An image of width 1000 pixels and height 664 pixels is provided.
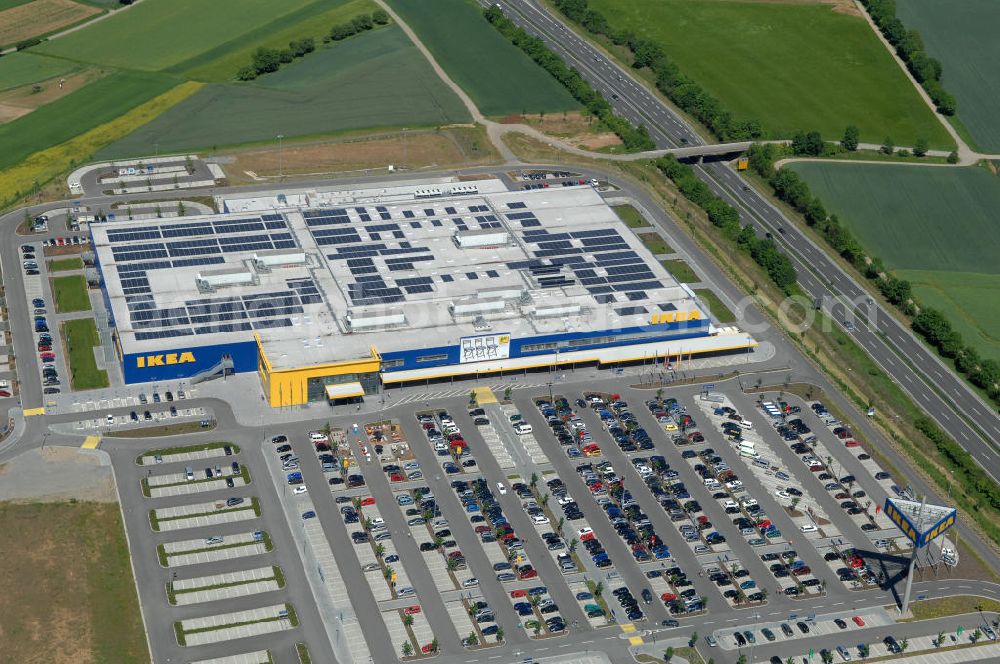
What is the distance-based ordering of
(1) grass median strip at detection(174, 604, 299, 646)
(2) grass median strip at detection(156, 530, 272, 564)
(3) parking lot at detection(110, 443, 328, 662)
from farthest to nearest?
1. (2) grass median strip at detection(156, 530, 272, 564)
2. (1) grass median strip at detection(174, 604, 299, 646)
3. (3) parking lot at detection(110, 443, 328, 662)

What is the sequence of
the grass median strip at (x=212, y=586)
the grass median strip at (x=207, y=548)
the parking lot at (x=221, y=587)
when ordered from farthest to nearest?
the grass median strip at (x=207, y=548) < the grass median strip at (x=212, y=586) < the parking lot at (x=221, y=587)

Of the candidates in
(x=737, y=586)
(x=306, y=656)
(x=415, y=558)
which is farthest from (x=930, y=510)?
(x=306, y=656)

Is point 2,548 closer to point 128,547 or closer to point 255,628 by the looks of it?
point 128,547

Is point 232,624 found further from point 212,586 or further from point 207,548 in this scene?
point 207,548

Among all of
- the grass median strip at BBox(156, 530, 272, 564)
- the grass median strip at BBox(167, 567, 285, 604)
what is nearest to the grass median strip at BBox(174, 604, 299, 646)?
the grass median strip at BBox(167, 567, 285, 604)

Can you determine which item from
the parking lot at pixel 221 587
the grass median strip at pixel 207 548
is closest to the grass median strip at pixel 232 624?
the parking lot at pixel 221 587

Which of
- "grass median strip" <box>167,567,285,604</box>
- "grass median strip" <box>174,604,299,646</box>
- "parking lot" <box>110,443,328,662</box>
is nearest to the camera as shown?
"parking lot" <box>110,443,328,662</box>

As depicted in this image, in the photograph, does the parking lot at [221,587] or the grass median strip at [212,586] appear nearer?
the parking lot at [221,587]

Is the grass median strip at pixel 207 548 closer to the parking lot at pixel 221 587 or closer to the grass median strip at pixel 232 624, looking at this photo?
the parking lot at pixel 221 587

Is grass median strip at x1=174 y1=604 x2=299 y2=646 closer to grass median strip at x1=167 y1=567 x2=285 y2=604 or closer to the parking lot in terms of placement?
the parking lot

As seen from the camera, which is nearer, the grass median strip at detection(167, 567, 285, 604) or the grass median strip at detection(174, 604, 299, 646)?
the grass median strip at detection(174, 604, 299, 646)

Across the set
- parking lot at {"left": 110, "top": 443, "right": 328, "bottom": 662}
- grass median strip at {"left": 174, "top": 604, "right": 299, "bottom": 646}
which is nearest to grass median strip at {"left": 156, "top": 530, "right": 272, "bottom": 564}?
parking lot at {"left": 110, "top": 443, "right": 328, "bottom": 662}
